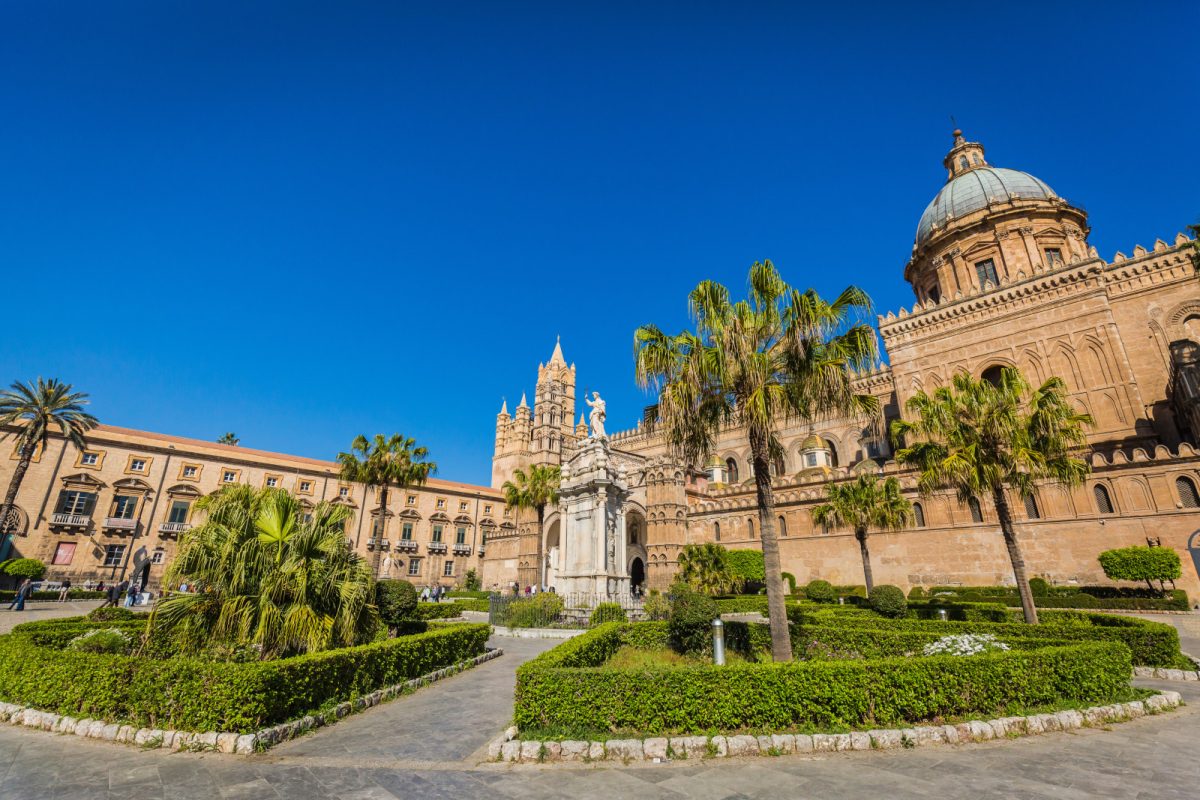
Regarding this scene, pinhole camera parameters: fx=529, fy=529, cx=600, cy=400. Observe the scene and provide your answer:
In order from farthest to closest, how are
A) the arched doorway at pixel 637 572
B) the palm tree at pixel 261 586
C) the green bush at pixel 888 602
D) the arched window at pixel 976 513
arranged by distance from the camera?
the arched doorway at pixel 637 572 → the arched window at pixel 976 513 → the green bush at pixel 888 602 → the palm tree at pixel 261 586

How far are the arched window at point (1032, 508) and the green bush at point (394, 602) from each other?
3271 cm

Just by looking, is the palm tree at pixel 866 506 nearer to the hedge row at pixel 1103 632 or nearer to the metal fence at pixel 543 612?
the hedge row at pixel 1103 632

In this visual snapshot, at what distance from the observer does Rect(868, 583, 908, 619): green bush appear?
2022cm

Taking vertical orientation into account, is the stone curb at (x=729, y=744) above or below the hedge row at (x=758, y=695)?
below

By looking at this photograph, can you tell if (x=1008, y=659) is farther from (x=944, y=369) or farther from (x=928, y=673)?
(x=944, y=369)

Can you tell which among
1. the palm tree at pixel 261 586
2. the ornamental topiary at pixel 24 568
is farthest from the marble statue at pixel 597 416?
the ornamental topiary at pixel 24 568

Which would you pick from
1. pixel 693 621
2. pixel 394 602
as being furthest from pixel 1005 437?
pixel 394 602

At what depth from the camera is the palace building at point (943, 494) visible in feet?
92.9

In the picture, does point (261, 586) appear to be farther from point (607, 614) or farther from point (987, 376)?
point (987, 376)

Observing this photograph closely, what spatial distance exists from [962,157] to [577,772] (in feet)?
216

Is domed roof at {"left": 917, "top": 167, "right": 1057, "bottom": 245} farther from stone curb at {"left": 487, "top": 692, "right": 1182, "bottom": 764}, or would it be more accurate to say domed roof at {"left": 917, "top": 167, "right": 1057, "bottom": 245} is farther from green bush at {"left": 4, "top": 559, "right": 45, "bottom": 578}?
green bush at {"left": 4, "top": 559, "right": 45, "bottom": 578}

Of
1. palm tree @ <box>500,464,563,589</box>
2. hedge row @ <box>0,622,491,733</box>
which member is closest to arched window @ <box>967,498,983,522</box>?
palm tree @ <box>500,464,563,589</box>

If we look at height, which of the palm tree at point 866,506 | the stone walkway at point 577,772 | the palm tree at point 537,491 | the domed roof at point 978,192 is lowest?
the stone walkway at point 577,772

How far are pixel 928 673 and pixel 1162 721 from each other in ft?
12.6
